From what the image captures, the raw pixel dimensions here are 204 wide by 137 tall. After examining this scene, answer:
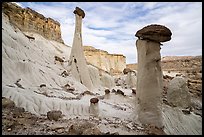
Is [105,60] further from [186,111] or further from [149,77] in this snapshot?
[149,77]

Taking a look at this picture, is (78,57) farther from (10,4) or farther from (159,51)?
(10,4)

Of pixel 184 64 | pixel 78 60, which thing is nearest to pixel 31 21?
pixel 78 60

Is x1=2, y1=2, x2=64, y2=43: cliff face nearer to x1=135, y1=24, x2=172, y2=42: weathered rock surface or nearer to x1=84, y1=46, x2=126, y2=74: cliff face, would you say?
x1=84, y1=46, x2=126, y2=74: cliff face

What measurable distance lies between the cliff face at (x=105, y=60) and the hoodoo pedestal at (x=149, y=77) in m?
31.2

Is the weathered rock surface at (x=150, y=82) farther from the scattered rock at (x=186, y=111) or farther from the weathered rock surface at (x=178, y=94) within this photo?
the weathered rock surface at (x=178, y=94)

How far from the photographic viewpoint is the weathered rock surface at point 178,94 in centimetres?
1084

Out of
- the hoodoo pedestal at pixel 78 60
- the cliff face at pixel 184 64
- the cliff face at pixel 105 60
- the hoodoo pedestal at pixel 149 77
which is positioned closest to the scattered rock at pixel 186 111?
the hoodoo pedestal at pixel 149 77

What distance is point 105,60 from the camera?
4241cm

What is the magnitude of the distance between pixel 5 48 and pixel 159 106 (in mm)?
9692

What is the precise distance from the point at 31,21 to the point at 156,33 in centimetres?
2106

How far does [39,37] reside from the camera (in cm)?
2359

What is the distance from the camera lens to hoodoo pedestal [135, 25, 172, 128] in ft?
22.1

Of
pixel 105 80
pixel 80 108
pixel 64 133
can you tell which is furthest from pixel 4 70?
pixel 105 80

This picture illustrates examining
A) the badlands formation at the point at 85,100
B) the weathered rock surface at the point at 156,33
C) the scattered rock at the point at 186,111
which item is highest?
the weathered rock surface at the point at 156,33
